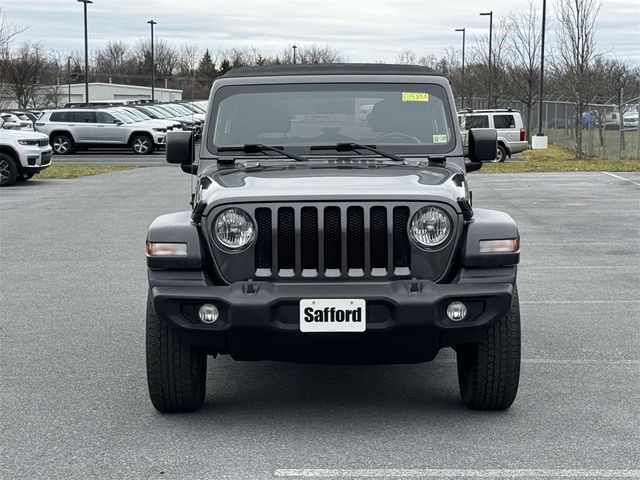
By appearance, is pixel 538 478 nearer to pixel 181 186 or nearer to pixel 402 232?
pixel 402 232

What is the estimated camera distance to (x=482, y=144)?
6.68 m

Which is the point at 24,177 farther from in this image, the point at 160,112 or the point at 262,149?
the point at 160,112

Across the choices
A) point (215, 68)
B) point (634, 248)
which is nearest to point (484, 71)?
point (634, 248)

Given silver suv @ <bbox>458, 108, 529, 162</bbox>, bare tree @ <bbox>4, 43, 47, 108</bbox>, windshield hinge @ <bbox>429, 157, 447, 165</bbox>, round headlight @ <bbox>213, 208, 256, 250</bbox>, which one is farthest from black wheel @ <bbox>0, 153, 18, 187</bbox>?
bare tree @ <bbox>4, 43, 47, 108</bbox>

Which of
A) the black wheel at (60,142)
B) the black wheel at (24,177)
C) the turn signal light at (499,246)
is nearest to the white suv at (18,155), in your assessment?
→ the black wheel at (24,177)

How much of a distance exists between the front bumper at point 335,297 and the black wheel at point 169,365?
21 centimetres

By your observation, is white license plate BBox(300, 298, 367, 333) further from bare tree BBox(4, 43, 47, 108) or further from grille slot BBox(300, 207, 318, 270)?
bare tree BBox(4, 43, 47, 108)

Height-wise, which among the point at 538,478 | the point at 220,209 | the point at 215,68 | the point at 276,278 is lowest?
the point at 538,478

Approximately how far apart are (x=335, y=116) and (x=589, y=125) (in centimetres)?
2844

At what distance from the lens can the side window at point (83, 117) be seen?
1400 inches

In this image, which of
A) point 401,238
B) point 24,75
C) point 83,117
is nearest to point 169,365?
point 401,238

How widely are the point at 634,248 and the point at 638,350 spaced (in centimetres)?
547

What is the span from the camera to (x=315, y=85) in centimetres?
670

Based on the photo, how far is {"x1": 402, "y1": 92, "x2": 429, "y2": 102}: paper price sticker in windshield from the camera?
6.62 meters
